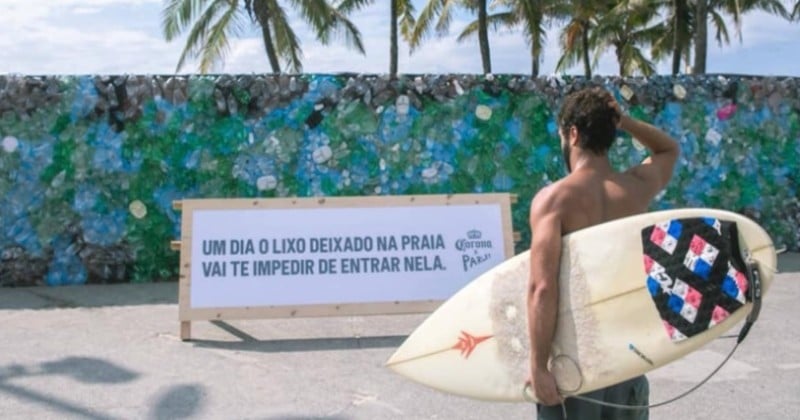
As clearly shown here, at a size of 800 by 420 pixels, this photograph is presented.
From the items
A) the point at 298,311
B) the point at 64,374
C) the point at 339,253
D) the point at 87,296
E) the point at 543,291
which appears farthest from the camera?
the point at 87,296

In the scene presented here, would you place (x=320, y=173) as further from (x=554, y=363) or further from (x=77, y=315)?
(x=554, y=363)

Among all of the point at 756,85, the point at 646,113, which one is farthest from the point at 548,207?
the point at 756,85

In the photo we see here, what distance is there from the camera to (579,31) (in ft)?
106

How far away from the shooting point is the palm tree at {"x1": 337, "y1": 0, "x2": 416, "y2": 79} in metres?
25.5

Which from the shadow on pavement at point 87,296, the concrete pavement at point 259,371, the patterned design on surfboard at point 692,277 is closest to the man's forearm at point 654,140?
the patterned design on surfboard at point 692,277

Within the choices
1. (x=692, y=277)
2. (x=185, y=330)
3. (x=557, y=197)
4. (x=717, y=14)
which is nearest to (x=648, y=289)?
(x=692, y=277)

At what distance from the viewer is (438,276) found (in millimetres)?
7043

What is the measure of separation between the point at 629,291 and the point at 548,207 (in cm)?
42

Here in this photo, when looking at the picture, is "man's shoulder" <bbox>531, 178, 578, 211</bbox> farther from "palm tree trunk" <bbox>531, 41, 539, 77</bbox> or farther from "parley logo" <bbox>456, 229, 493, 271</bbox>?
"palm tree trunk" <bbox>531, 41, 539, 77</bbox>

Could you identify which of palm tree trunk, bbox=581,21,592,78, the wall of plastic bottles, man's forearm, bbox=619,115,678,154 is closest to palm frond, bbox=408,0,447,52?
palm tree trunk, bbox=581,21,592,78

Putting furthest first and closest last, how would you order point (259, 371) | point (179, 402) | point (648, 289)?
1. point (259, 371)
2. point (179, 402)
3. point (648, 289)

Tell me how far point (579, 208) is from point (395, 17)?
25.5 m

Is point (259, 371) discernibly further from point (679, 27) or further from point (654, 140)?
point (679, 27)

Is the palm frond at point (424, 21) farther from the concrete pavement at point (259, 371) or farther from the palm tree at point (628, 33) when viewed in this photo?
the concrete pavement at point (259, 371)
